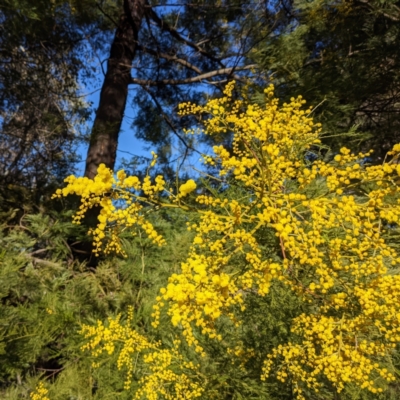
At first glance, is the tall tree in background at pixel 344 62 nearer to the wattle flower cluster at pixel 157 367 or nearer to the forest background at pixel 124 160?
the forest background at pixel 124 160

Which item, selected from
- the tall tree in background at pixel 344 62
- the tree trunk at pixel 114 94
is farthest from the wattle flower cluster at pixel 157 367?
the tall tree in background at pixel 344 62

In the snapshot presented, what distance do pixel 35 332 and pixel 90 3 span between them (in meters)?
4.49

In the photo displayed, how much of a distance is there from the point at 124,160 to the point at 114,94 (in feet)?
3.27

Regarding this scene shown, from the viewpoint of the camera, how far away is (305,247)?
1302mm

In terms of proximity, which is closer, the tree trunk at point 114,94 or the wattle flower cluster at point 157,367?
the wattle flower cluster at point 157,367

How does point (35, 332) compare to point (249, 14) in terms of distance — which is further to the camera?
point (249, 14)

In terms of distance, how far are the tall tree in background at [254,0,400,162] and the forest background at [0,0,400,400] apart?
0.07ft

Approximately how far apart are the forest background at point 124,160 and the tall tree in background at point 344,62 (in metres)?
0.02

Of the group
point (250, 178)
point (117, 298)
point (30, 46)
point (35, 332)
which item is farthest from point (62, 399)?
point (30, 46)

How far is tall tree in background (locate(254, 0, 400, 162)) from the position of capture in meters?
3.56

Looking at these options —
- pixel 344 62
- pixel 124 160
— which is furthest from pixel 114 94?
pixel 344 62

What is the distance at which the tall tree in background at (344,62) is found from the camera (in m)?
3.56

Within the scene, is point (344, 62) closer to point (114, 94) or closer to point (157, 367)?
point (114, 94)

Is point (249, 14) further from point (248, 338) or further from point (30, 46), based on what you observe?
point (248, 338)
